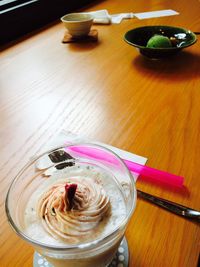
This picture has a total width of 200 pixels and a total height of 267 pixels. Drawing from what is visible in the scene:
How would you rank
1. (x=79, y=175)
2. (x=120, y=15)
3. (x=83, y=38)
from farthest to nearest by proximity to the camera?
(x=120, y=15) → (x=83, y=38) → (x=79, y=175)

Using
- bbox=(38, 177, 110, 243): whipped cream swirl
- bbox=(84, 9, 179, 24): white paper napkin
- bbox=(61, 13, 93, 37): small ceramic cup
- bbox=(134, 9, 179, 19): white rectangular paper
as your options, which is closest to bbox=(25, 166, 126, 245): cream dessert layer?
bbox=(38, 177, 110, 243): whipped cream swirl

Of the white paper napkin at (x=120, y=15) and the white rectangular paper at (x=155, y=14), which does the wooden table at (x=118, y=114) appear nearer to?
the white paper napkin at (x=120, y=15)

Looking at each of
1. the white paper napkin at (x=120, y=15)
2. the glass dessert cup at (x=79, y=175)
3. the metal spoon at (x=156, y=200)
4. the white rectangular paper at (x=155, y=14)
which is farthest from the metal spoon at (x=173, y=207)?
the white rectangular paper at (x=155, y=14)

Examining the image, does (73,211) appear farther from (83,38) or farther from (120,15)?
(120,15)

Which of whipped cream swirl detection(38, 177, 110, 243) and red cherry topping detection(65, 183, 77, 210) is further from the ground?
red cherry topping detection(65, 183, 77, 210)

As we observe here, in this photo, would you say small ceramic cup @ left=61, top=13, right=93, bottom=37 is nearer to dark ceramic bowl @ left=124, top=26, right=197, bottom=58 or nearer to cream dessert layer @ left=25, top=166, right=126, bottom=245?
dark ceramic bowl @ left=124, top=26, right=197, bottom=58

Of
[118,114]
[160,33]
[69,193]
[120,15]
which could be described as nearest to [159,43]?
[160,33]
